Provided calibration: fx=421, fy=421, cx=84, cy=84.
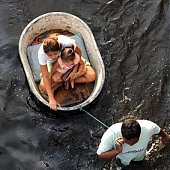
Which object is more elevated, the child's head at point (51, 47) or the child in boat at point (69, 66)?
the child's head at point (51, 47)

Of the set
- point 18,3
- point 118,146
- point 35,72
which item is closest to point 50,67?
point 35,72

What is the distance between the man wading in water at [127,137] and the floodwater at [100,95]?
1121mm

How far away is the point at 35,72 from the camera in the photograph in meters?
6.96

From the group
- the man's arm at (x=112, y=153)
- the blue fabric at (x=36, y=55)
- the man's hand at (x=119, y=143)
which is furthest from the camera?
the blue fabric at (x=36, y=55)

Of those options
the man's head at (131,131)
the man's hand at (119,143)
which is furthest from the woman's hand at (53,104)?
the man's head at (131,131)

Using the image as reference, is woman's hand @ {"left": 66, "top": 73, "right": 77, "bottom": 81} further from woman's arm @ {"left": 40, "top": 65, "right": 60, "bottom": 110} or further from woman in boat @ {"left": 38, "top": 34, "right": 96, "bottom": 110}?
woman's arm @ {"left": 40, "top": 65, "right": 60, "bottom": 110}

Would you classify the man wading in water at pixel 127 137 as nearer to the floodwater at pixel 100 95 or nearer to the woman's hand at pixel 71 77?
the floodwater at pixel 100 95

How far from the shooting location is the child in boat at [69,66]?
5.88 meters

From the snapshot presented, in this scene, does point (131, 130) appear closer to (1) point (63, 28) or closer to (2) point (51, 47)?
(2) point (51, 47)

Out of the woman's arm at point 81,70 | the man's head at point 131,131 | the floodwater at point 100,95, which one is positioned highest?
the man's head at point 131,131

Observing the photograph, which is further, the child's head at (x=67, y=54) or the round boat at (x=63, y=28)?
the round boat at (x=63, y=28)

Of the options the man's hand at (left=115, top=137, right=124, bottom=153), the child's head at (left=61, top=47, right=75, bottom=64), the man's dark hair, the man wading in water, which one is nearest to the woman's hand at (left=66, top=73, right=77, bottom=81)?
the child's head at (left=61, top=47, right=75, bottom=64)

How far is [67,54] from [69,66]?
1.38 feet

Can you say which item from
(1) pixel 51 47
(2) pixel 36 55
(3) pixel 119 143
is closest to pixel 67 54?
(1) pixel 51 47
